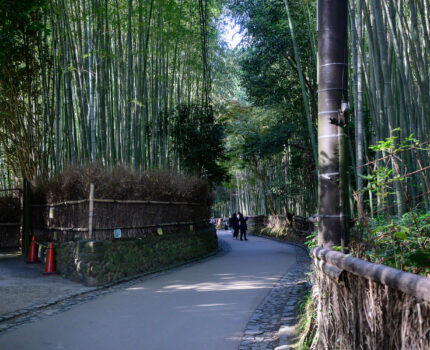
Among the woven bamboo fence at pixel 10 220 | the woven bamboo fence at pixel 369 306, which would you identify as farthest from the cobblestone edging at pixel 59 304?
the woven bamboo fence at pixel 10 220

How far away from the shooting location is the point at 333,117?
3150 millimetres

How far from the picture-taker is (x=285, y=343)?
4016 mm

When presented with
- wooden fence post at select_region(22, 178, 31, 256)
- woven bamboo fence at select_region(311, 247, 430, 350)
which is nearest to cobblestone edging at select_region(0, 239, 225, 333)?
woven bamboo fence at select_region(311, 247, 430, 350)

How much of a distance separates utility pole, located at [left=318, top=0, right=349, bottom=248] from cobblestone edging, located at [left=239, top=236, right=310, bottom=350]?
4.43 ft

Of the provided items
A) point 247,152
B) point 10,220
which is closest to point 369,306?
point 10,220

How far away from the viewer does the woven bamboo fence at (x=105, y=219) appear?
868 cm

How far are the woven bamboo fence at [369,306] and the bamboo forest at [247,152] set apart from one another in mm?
10

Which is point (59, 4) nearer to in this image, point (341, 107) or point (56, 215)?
point (56, 215)

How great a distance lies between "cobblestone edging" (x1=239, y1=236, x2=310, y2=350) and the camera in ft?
13.8

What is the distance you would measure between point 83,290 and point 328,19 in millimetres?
6166

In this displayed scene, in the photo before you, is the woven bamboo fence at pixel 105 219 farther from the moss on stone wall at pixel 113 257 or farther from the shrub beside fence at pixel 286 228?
the shrub beside fence at pixel 286 228

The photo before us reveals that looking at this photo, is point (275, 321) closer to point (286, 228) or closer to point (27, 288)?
point (27, 288)

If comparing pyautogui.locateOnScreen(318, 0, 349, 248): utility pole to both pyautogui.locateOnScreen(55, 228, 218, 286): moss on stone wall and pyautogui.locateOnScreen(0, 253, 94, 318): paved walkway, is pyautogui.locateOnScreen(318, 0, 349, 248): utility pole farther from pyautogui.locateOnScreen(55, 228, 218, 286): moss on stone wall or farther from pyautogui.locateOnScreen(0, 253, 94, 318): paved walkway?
pyautogui.locateOnScreen(55, 228, 218, 286): moss on stone wall

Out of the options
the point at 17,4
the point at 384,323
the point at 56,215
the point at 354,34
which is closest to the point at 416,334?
the point at 384,323
